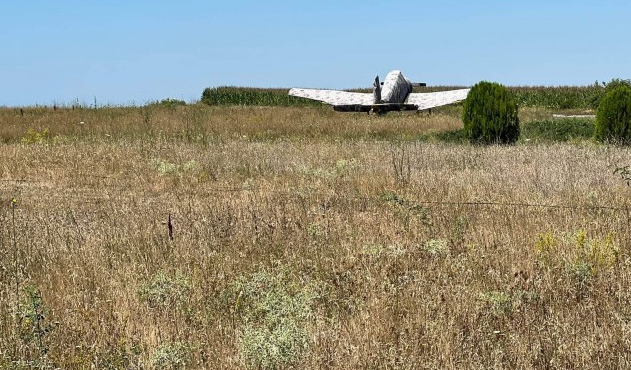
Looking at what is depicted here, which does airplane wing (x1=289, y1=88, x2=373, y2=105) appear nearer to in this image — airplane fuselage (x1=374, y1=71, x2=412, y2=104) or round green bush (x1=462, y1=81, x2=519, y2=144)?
airplane fuselage (x1=374, y1=71, x2=412, y2=104)

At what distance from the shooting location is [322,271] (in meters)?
5.59

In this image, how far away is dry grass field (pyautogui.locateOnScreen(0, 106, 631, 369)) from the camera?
3.91 m

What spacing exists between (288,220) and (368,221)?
88 cm

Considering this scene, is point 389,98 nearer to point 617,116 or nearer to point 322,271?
point 617,116

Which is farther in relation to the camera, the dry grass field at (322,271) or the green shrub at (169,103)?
the green shrub at (169,103)

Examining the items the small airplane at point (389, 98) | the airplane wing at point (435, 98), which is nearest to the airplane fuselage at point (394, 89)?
the small airplane at point (389, 98)

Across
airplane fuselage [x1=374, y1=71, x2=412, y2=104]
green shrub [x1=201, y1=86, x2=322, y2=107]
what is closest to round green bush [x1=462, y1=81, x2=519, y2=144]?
airplane fuselage [x1=374, y1=71, x2=412, y2=104]

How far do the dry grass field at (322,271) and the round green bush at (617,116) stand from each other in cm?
596

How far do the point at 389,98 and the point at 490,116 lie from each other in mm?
15121

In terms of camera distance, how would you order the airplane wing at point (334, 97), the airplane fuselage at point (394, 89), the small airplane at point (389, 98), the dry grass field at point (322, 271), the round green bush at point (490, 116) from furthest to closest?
the airplane wing at point (334, 97), the airplane fuselage at point (394, 89), the small airplane at point (389, 98), the round green bush at point (490, 116), the dry grass field at point (322, 271)

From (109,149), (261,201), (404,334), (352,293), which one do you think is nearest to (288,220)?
(261,201)

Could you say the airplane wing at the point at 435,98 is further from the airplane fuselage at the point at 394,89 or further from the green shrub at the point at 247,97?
the green shrub at the point at 247,97

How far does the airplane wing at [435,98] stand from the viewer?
104ft

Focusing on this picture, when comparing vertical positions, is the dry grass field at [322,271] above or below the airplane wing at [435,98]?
below
